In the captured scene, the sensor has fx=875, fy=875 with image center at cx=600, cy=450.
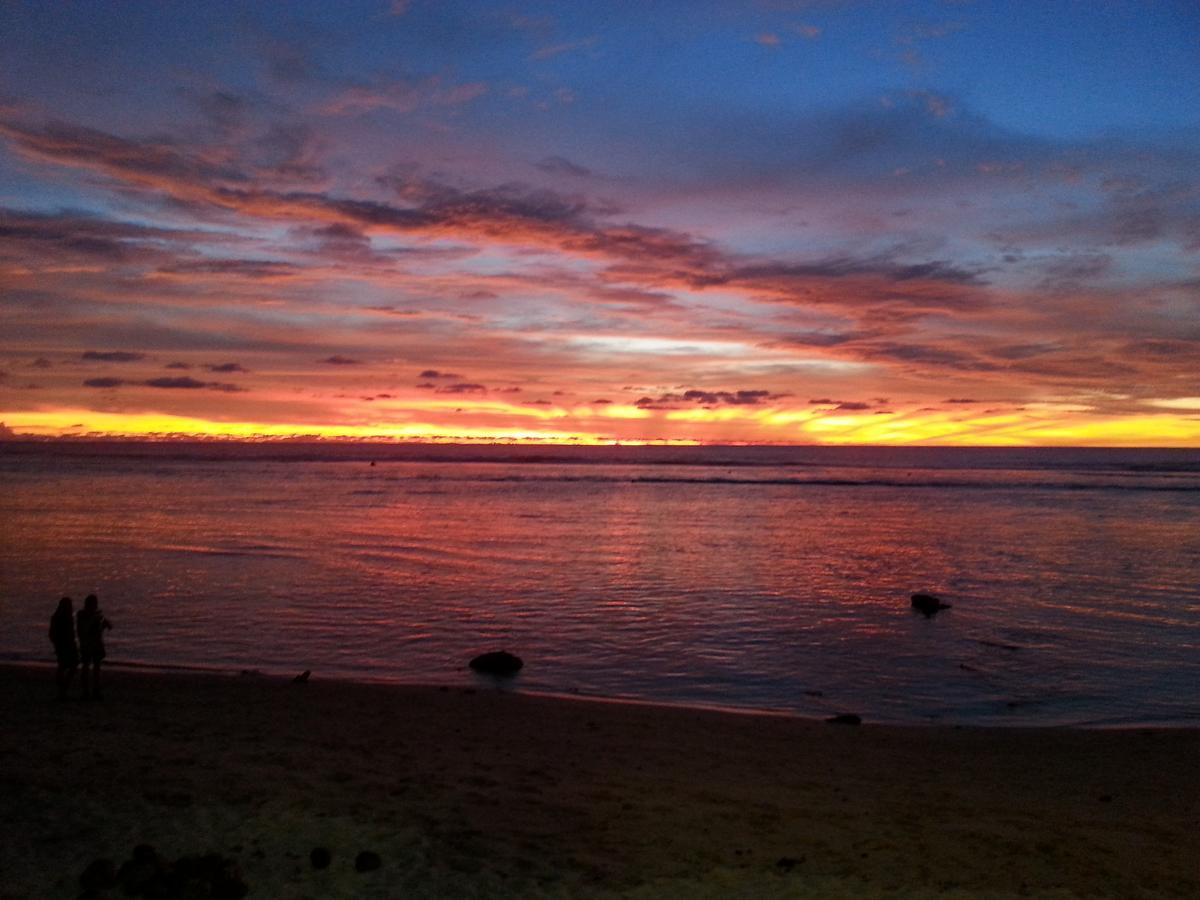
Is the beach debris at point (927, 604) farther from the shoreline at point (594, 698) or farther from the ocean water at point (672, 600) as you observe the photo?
the shoreline at point (594, 698)

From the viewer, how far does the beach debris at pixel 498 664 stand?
59.5 feet

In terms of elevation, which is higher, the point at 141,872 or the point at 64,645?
the point at 64,645

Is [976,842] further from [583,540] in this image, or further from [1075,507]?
[1075,507]

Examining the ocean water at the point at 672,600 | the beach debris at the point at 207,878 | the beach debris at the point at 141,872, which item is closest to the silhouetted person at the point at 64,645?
the ocean water at the point at 672,600

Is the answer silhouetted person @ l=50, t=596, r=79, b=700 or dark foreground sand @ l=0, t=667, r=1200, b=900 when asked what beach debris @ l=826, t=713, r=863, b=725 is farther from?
silhouetted person @ l=50, t=596, r=79, b=700

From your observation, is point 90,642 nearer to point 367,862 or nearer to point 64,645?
point 64,645

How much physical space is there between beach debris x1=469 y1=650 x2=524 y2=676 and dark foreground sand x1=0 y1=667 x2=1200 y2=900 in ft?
10.4

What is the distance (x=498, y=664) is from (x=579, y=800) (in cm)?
837

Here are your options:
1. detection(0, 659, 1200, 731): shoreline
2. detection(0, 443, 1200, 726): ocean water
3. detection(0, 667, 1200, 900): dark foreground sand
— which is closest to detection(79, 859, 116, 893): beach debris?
detection(0, 667, 1200, 900): dark foreground sand

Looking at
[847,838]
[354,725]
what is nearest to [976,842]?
[847,838]

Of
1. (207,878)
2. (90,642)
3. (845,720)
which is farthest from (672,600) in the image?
(207,878)

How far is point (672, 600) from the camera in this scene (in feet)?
88.0

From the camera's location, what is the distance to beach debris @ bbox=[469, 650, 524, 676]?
18125 mm

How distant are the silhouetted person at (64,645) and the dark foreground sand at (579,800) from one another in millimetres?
388
